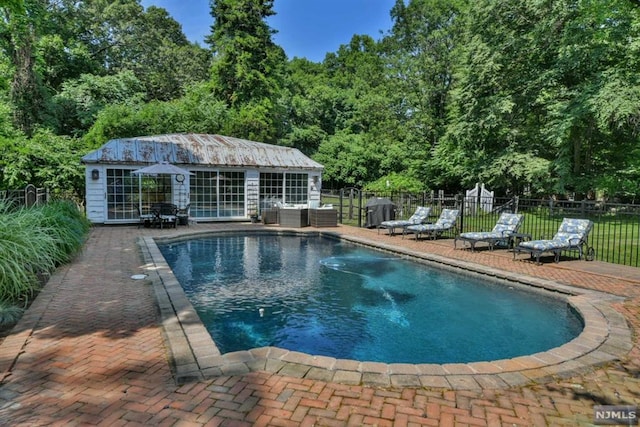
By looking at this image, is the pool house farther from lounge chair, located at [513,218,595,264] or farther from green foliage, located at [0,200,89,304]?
lounge chair, located at [513,218,595,264]

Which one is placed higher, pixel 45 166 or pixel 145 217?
pixel 45 166

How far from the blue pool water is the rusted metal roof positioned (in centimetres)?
603

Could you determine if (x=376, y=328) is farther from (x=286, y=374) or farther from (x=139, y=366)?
(x=139, y=366)

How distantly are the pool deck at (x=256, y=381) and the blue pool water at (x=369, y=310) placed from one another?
0.76 metres

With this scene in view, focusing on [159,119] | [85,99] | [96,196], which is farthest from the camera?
[85,99]

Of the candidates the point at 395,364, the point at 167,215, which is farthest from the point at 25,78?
the point at 395,364

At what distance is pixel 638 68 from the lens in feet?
53.0

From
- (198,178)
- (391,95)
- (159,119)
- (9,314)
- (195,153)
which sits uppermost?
(391,95)

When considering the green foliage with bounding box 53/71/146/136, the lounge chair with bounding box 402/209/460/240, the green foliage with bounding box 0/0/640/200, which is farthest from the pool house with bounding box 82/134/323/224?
the green foliage with bounding box 53/71/146/136

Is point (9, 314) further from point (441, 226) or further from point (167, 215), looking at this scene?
point (441, 226)

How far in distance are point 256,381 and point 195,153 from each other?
12974mm

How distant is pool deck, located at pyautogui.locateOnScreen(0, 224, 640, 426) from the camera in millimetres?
2506

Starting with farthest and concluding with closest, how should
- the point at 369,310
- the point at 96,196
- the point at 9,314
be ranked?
1. the point at 96,196
2. the point at 369,310
3. the point at 9,314

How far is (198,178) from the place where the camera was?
48.4 ft
